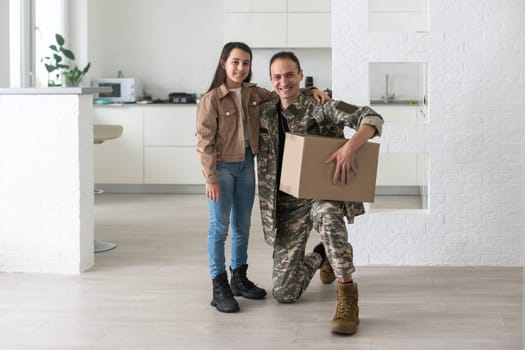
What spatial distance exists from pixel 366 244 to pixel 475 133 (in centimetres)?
82

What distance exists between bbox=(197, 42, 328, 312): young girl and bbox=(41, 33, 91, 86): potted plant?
3.98m

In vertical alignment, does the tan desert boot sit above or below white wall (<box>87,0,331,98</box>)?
below

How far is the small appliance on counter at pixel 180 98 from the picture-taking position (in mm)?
8414

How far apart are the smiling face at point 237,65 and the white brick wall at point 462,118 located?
40.0 inches

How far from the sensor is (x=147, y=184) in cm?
852

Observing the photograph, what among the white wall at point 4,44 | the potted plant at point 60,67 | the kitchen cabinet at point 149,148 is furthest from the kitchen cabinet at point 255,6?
the white wall at point 4,44

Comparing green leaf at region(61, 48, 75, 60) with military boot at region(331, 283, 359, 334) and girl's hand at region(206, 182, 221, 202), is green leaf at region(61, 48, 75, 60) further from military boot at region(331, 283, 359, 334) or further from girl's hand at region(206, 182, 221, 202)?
military boot at region(331, 283, 359, 334)

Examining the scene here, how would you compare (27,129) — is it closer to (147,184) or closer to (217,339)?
(217,339)

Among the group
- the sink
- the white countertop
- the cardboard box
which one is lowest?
the cardboard box

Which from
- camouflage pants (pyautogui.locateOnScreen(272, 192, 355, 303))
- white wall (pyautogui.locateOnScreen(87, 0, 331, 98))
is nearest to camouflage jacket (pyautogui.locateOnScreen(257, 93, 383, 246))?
camouflage pants (pyautogui.locateOnScreen(272, 192, 355, 303))

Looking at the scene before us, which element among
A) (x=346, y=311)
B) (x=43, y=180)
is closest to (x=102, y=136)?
(x=43, y=180)

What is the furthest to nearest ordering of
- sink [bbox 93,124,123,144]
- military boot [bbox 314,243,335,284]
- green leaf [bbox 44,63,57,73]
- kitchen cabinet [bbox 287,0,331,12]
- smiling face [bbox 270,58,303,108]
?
kitchen cabinet [bbox 287,0,331,12] < green leaf [bbox 44,63,57,73] < sink [bbox 93,124,123,144] < military boot [bbox 314,243,335,284] < smiling face [bbox 270,58,303,108]

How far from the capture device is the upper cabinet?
27.3 ft

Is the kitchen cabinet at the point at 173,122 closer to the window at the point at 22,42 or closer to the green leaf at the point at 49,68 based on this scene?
the green leaf at the point at 49,68
